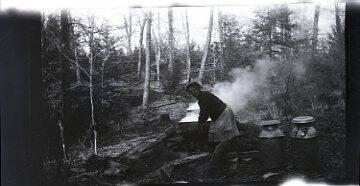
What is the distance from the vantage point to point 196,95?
19.2ft

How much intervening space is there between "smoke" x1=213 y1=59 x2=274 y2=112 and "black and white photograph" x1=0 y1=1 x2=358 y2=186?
0.02 m

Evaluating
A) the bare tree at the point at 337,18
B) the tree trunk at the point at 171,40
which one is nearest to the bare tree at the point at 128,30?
the tree trunk at the point at 171,40

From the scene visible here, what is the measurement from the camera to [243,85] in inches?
229

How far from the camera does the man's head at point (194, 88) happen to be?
5.81 meters

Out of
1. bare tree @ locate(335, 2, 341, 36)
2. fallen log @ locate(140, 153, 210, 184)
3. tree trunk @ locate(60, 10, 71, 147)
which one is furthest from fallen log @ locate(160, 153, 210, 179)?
bare tree @ locate(335, 2, 341, 36)

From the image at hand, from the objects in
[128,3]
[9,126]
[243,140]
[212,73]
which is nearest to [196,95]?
[212,73]

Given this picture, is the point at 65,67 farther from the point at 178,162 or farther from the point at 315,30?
the point at 315,30

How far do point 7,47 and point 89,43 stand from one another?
4.10 feet

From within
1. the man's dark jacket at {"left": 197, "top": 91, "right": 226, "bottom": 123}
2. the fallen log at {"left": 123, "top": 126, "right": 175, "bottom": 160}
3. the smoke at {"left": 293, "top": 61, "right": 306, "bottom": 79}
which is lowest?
the fallen log at {"left": 123, "top": 126, "right": 175, "bottom": 160}

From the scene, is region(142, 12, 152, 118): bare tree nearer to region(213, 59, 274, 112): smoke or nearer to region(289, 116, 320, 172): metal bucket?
region(213, 59, 274, 112): smoke

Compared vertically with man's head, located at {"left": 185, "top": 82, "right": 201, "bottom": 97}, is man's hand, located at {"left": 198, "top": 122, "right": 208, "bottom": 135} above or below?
below

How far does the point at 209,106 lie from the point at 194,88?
1.24ft

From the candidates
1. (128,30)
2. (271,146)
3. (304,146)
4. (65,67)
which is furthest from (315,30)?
(65,67)

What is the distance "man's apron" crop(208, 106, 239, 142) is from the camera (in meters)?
5.80
